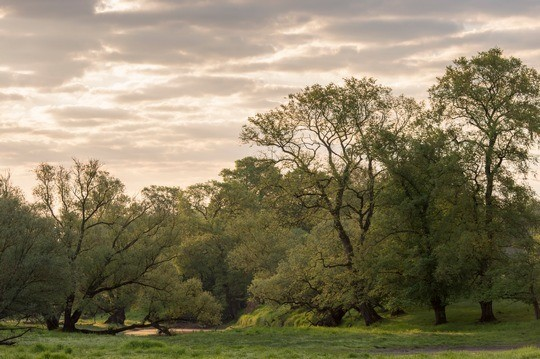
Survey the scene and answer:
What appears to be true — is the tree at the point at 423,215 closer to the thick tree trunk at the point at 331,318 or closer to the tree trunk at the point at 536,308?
the tree trunk at the point at 536,308

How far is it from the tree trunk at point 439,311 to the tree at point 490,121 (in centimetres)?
372

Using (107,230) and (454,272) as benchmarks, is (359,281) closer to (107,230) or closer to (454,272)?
(454,272)

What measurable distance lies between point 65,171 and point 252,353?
3961 cm

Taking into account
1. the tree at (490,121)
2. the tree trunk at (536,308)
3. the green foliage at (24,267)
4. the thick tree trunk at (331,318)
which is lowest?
the thick tree trunk at (331,318)

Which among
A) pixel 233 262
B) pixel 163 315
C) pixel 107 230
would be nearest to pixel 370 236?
pixel 163 315

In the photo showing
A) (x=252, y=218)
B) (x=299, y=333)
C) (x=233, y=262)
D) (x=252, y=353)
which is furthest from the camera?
(x=252, y=218)

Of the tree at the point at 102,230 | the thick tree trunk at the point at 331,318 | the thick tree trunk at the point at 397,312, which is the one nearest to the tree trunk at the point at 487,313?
the thick tree trunk at the point at 397,312

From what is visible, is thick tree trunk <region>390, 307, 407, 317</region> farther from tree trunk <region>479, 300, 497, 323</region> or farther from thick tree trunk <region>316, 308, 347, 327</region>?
tree trunk <region>479, 300, 497, 323</region>

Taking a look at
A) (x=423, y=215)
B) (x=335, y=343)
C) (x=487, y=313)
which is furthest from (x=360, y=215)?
(x=335, y=343)

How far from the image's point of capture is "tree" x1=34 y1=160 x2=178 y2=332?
65625 mm

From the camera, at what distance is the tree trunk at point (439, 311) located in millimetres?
58969

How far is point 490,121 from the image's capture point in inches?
2247

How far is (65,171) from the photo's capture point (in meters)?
A: 67.1

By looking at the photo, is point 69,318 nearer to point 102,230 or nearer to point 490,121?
point 102,230
